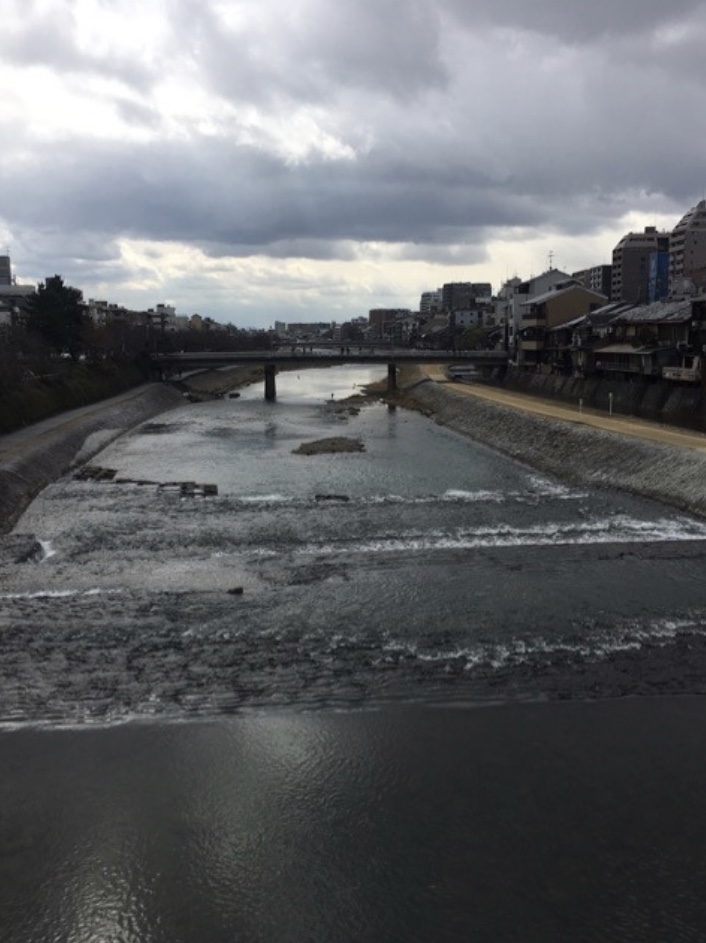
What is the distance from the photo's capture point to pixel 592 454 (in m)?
28.6

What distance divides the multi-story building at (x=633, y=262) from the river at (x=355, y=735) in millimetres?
92510

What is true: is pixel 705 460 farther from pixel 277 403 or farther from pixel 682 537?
pixel 277 403

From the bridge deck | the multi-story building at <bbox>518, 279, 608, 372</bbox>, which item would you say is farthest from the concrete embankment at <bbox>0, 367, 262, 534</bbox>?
the multi-story building at <bbox>518, 279, 608, 372</bbox>

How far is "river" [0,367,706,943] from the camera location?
6.93 meters

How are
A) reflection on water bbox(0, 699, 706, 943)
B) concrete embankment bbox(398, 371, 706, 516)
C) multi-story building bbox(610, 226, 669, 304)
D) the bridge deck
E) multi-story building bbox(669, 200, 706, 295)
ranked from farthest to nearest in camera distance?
multi-story building bbox(610, 226, 669, 304) < multi-story building bbox(669, 200, 706, 295) < the bridge deck < concrete embankment bbox(398, 371, 706, 516) < reflection on water bbox(0, 699, 706, 943)

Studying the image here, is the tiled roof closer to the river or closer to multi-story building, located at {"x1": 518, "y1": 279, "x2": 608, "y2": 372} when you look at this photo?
multi-story building, located at {"x1": 518, "y1": 279, "x2": 608, "y2": 372}

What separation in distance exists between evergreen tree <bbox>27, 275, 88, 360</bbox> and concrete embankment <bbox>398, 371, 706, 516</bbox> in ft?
100

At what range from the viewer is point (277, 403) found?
64812 mm

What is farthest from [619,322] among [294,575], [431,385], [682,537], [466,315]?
[466,315]

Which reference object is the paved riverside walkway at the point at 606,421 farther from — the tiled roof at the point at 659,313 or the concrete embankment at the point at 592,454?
the tiled roof at the point at 659,313

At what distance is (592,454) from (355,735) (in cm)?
2149

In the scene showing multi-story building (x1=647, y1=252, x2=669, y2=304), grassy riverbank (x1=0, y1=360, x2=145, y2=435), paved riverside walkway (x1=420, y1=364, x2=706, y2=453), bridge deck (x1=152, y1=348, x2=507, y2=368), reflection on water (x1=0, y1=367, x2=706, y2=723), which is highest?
multi-story building (x1=647, y1=252, x2=669, y2=304)

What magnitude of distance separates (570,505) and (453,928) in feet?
56.5

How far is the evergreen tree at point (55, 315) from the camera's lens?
54.8 metres
